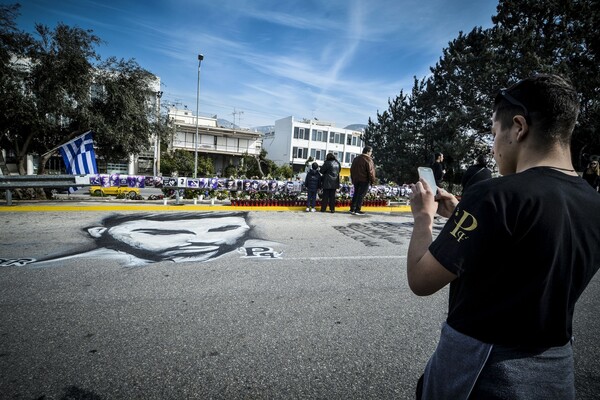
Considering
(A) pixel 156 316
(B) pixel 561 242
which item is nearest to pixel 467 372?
(B) pixel 561 242

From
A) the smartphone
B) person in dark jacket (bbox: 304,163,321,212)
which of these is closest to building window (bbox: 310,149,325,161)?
person in dark jacket (bbox: 304,163,321,212)

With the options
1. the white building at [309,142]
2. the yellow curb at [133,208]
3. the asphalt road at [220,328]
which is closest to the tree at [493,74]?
the yellow curb at [133,208]

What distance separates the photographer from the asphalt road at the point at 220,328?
2.20 metres

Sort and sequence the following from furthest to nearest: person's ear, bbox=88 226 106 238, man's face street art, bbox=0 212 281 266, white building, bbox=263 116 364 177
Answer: white building, bbox=263 116 364 177, person's ear, bbox=88 226 106 238, man's face street art, bbox=0 212 281 266

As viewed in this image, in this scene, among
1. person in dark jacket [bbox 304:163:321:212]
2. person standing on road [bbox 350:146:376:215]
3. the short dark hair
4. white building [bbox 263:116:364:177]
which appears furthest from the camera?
white building [bbox 263:116:364:177]

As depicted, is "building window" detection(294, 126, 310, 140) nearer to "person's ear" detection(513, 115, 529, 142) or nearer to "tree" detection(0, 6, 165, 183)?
"tree" detection(0, 6, 165, 183)

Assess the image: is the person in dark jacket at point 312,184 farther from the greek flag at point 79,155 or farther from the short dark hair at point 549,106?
the short dark hair at point 549,106

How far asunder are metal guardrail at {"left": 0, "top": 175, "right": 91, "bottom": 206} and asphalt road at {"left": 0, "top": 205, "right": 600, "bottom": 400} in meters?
4.75

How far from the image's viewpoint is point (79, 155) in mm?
10602

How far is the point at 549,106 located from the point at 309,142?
213 feet

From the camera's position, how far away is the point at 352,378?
2.32m

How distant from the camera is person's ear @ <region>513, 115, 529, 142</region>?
1172 mm

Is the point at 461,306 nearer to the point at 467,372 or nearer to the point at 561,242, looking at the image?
the point at 467,372

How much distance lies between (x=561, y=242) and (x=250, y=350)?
237cm
